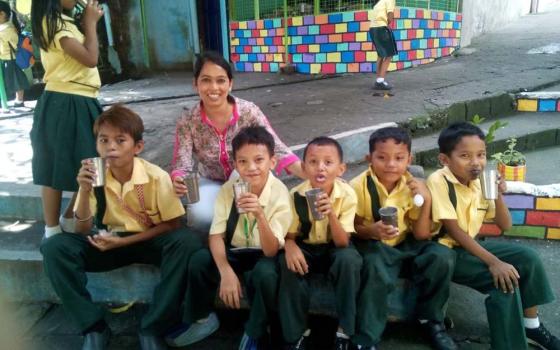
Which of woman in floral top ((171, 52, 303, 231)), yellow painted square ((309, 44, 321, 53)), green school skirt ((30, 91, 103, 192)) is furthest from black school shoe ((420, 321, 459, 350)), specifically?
yellow painted square ((309, 44, 321, 53))

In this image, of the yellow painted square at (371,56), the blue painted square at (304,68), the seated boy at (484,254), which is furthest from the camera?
the blue painted square at (304,68)

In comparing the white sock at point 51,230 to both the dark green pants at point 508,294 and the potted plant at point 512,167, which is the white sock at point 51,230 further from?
the potted plant at point 512,167

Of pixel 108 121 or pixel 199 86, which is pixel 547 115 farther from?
pixel 108 121

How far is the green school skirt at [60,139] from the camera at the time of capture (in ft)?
8.63

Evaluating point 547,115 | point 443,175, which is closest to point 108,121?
point 443,175

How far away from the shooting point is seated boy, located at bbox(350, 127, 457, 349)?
2154mm

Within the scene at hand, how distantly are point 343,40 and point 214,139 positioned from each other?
19.1 feet

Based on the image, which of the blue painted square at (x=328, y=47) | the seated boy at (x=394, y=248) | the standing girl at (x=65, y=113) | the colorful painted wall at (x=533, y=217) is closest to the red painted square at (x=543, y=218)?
the colorful painted wall at (x=533, y=217)

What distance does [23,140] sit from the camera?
5.04 metres

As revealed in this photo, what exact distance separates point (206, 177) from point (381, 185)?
3.69ft

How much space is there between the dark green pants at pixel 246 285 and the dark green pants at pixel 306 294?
6 centimetres

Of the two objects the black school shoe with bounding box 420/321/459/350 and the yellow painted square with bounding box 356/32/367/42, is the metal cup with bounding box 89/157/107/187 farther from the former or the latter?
the yellow painted square with bounding box 356/32/367/42

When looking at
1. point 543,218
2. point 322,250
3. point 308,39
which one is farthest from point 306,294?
point 308,39

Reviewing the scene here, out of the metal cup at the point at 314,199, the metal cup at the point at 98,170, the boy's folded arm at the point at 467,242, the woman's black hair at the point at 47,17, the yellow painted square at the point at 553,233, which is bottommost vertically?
the yellow painted square at the point at 553,233
